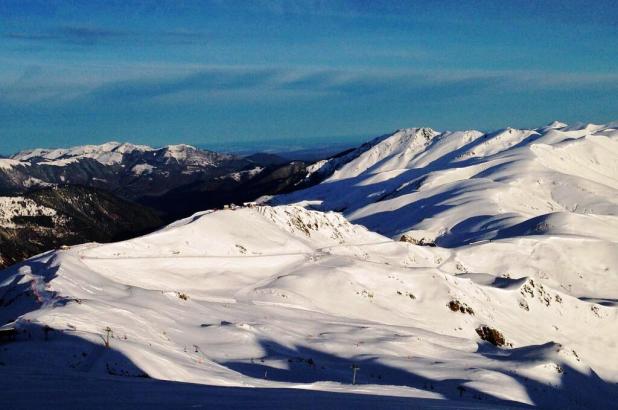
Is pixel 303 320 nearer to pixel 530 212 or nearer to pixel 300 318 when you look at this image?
pixel 300 318

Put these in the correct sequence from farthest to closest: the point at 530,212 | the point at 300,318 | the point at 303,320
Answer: the point at 530,212, the point at 300,318, the point at 303,320

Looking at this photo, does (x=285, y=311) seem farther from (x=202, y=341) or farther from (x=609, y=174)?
(x=609, y=174)

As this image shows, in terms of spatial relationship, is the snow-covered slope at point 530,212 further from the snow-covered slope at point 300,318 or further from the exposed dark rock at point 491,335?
the exposed dark rock at point 491,335

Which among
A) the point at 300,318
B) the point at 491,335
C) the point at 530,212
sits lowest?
the point at 491,335

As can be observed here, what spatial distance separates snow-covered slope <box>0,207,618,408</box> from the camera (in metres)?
21.6

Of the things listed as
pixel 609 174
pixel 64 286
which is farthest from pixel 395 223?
pixel 64 286

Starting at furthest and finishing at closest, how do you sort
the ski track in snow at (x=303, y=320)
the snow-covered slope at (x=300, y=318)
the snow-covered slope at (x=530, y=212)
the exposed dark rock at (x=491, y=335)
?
the snow-covered slope at (x=530, y=212) → the exposed dark rock at (x=491, y=335) → the snow-covered slope at (x=300, y=318) → the ski track in snow at (x=303, y=320)

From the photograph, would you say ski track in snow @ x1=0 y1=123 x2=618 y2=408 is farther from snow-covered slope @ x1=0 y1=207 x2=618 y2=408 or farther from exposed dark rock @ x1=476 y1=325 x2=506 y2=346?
exposed dark rock @ x1=476 y1=325 x2=506 y2=346

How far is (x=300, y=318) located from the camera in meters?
39.8

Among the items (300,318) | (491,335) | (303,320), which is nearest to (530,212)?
(491,335)

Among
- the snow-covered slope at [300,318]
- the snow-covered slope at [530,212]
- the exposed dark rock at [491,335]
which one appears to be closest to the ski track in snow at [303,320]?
the snow-covered slope at [300,318]

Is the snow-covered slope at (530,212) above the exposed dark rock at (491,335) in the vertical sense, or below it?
above

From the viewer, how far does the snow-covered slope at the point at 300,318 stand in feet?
70.7

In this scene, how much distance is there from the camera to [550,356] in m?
35.8
